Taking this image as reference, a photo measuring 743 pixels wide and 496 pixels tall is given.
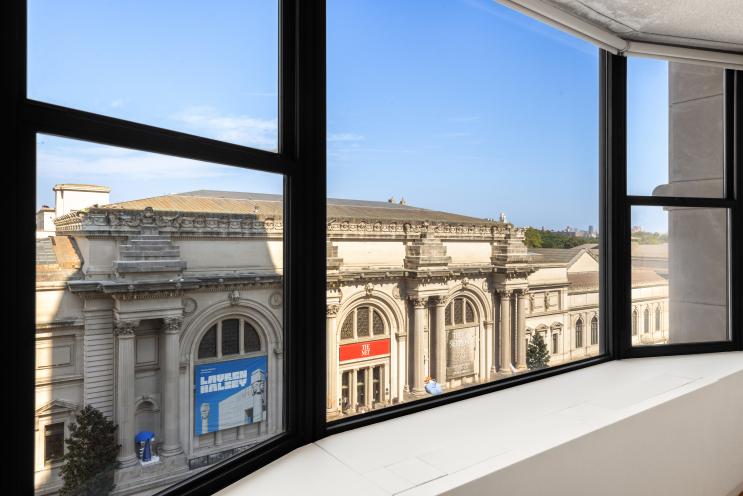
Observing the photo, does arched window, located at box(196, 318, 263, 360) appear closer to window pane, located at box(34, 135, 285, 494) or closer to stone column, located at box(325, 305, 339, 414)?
window pane, located at box(34, 135, 285, 494)

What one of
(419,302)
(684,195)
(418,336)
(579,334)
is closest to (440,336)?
(418,336)

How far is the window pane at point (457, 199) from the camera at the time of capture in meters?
1.69

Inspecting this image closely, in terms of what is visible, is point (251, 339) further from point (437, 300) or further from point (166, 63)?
point (437, 300)

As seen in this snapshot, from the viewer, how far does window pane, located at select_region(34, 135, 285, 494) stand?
34.8 inches

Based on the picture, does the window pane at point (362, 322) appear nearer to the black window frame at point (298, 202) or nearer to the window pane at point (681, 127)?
the black window frame at point (298, 202)

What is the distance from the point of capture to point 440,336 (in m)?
2.06

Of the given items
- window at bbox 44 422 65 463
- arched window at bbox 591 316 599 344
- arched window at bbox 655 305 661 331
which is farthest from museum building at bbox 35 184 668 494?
arched window at bbox 655 305 661 331

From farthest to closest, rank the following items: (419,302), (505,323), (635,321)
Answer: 1. (635,321)
2. (505,323)
3. (419,302)

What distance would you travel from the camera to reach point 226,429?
3.92 ft

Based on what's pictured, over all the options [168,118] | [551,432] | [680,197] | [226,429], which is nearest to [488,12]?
[680,197]

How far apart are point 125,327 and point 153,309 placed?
74mm

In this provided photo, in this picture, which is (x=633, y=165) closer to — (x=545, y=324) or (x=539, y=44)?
(x=539, y=44)

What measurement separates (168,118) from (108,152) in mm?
175

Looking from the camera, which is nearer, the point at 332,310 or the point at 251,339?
the point at 251,339
